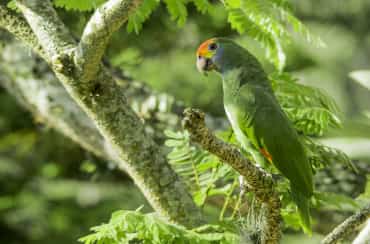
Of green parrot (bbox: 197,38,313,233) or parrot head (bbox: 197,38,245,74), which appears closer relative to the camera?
green parrot (bbox: 197,38,313,233)

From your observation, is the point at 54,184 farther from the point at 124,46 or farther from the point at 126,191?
the point at 124,46

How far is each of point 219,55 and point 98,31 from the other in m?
0.79

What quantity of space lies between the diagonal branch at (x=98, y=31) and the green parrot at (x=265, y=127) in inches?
21.6

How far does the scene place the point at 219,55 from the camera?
302 cm

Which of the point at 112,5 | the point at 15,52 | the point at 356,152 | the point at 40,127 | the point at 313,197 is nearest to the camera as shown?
the point at 112,5

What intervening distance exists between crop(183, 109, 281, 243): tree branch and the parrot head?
794 mm

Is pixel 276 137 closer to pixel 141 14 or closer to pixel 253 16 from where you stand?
pixel 253 16

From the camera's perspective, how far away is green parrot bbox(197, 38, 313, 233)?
8.34 feet

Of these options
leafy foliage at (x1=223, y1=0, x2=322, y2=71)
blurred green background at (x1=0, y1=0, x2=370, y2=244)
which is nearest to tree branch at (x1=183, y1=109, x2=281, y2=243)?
leafy foliage at (x1=223, y1=0, x2=322, y2=71)

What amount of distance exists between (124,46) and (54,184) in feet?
3.77

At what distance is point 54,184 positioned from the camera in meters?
5.59

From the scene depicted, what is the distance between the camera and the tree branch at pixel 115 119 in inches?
99.6

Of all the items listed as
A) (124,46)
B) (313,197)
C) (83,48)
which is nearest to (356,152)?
(313,197)

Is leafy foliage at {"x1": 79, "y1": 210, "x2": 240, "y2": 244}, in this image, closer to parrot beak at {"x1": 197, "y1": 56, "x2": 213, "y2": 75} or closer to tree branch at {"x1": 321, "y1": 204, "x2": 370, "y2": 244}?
tree branch at {"x1": 321, "y1": 204, "x2": 370, "y2": 244}
